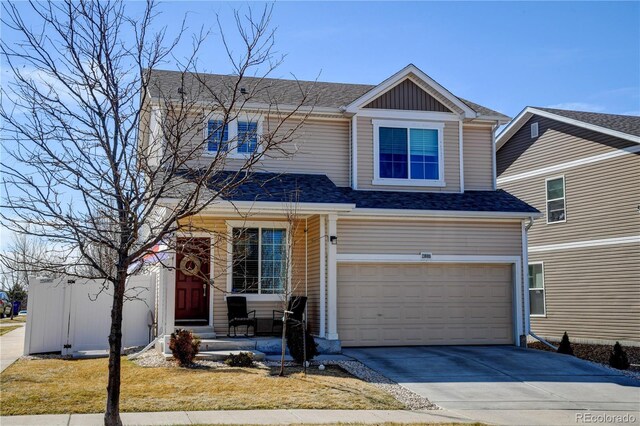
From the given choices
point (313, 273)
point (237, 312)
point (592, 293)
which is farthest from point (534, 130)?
point (237, 312)

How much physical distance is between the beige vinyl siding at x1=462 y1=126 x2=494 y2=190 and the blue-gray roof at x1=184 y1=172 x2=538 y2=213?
431mm

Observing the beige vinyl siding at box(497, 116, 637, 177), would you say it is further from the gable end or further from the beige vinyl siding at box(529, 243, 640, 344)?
the gable end

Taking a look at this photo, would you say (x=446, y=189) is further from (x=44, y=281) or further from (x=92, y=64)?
(x=92, y=64)

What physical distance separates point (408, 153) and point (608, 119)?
28.2 feet

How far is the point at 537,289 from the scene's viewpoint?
2334 cm

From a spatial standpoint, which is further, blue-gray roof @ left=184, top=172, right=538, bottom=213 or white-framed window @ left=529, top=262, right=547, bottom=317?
white-framed window @ left=529, top=262, right=547, bottom=317

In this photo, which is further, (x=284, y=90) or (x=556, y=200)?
(x=556, y=200)

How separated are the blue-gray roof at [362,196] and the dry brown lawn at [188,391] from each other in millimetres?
4367

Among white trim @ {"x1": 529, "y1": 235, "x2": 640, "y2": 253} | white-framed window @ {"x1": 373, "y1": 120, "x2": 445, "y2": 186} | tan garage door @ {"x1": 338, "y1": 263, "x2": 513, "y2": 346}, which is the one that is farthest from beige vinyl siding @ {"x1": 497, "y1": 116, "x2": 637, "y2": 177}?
tan garage door @ {"x1": 338, "y1": 263, "x2": 513, "y2": 346}

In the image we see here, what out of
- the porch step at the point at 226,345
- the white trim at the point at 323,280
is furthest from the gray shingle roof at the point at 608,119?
the porch step at the point at 226,345

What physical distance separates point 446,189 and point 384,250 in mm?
2995

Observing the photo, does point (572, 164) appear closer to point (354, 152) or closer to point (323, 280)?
point (354, 152)

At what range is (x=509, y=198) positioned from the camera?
60.0 feet

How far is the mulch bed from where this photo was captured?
17016 millimetres
